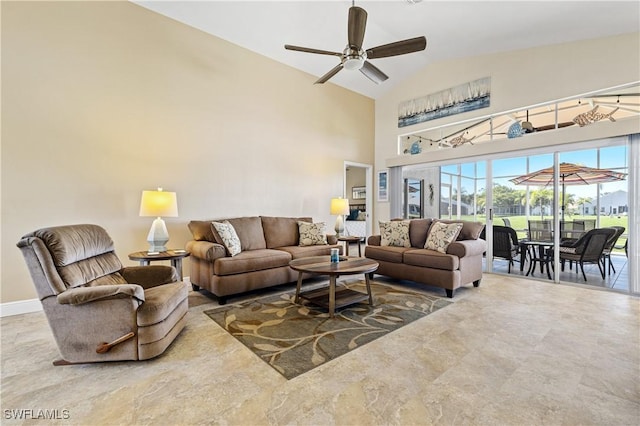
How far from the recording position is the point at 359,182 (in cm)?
897

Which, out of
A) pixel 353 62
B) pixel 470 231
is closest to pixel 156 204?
pixel 353 62

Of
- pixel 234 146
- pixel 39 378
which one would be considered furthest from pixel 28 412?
pixel 234 146

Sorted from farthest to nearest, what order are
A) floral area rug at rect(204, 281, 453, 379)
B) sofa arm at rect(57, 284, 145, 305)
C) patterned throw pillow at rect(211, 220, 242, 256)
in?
patterned throw pillow at rect(211, 220, 242, 256) < floral area rug at rect(204, 281, 453, 379) < sofa arm at rect(57, 284, 145, 305)

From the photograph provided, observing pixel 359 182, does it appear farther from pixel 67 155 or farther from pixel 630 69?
pixel 67 155

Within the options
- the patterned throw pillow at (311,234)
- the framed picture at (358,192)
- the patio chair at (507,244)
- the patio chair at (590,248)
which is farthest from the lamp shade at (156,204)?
the framed picture at (358,192)

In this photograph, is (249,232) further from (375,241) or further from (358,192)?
(358,192)

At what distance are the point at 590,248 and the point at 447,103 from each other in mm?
3414

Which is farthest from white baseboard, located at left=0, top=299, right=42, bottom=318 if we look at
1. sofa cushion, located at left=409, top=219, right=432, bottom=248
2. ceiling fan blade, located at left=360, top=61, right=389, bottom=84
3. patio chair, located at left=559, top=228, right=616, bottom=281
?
patio chair, located at left=559, top=228, right=616, bottom=281

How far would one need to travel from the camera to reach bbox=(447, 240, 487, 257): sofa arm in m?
3.72

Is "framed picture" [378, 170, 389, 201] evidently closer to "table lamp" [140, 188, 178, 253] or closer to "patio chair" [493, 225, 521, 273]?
"patio chair" [493, 225, 521, 273]

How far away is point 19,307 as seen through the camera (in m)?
3.14

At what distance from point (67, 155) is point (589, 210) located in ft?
23.0

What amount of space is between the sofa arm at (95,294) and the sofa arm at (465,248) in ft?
11.4

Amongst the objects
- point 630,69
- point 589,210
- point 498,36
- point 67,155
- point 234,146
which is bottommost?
point 589,210
